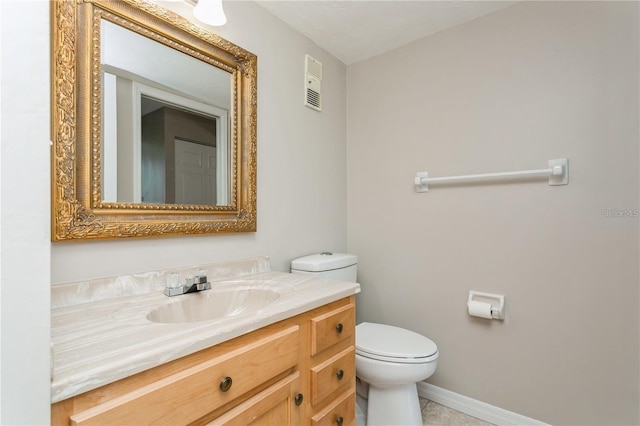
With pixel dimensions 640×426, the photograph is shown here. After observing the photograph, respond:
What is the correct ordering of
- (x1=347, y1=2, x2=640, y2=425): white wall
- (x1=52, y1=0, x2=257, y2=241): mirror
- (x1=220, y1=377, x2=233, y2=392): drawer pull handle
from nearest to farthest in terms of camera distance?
(x1=220, y1=377, x2=233, y2=392): drawer pull handle → (x1=52, y1=0, x2=257, y2=241): mirror → (x1=347, y1=2, x2=640, y2=425): white wall

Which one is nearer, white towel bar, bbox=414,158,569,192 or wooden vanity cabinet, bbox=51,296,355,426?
wooden vanity cabinet, bbox=51,296,355,426

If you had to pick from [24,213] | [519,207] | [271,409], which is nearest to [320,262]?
[271,409]

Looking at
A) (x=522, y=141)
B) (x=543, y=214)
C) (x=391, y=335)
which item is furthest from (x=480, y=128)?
(x=391, y=335)

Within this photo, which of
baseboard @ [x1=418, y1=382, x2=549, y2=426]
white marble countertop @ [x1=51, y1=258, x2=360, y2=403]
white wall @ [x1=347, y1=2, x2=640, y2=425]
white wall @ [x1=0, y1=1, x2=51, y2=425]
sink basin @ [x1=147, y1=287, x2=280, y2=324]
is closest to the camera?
white wall @ [x1=0, y1=1, x2=51, y2=425]

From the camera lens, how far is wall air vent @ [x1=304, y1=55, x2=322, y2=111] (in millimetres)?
1882

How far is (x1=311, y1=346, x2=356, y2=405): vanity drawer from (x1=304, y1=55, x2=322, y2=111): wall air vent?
139cm

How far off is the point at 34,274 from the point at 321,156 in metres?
1.67

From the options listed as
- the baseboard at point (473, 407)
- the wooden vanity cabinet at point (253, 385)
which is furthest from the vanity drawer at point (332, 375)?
the baseboard at point (473, 407)

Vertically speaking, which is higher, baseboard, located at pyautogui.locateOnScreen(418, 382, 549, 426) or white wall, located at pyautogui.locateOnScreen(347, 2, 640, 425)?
white wall, located at pyautogui.locateOnScreen(347, 2, 640, 425)

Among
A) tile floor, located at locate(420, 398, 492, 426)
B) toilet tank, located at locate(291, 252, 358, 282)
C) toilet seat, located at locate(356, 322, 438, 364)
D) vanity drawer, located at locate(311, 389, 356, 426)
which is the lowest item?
tile floor, located at locate(420, 398, 492, 426)

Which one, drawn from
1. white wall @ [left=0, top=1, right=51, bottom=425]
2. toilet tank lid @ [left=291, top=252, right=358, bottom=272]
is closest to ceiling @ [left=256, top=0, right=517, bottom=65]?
toilet tank lid @ [left=291, top=252, right=358, bottom=272]

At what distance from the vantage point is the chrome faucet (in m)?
1.13

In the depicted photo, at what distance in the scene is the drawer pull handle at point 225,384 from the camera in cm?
78

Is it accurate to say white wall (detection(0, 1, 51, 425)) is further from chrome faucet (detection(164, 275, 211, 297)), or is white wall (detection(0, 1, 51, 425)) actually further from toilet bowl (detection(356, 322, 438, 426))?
toilet bowl (detection(356, 322, 438, 426))
